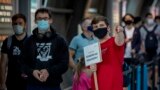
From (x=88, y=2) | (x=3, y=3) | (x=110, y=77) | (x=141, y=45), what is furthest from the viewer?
(x=88, y=2)

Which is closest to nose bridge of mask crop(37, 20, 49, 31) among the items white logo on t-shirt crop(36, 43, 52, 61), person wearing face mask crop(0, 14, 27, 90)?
white logo on t-shirt crop(36, 43, 52, 61)

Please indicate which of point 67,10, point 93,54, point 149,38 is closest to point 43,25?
point 93,54

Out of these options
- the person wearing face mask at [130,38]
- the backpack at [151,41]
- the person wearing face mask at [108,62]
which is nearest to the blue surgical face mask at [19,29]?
the person wearing face mask at [108,62]

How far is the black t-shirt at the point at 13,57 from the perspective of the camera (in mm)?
6914

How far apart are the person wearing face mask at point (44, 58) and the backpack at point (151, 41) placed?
6.42 m

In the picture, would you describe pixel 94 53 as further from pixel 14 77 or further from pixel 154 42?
pixel 154 42

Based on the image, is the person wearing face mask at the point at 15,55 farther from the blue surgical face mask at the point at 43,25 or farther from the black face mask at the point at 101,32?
the black face mask at the point at 101,32

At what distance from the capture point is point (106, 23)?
5.51 m

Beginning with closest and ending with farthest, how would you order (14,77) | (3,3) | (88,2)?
(14,77), (3,3), (88,2)

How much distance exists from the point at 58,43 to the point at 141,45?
6346 millimetres

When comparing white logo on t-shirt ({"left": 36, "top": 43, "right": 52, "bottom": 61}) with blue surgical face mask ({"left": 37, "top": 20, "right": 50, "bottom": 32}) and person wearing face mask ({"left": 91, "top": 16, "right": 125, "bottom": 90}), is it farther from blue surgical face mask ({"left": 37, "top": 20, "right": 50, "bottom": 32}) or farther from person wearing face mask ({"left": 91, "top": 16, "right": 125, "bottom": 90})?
person wearing face mask ({"left": 91, "top": 16, "right": 125, "bottom": 90})

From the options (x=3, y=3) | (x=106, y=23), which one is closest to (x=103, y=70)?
(x=106, y=23)

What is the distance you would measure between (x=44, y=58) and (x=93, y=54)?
0.64 m

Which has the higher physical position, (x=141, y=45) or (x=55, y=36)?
(x=55, y=36)
